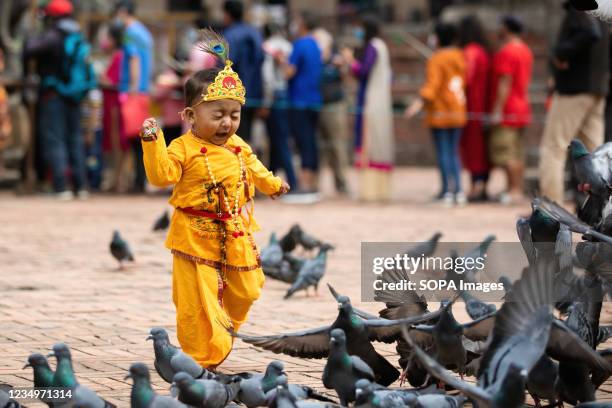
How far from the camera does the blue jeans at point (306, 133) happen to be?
53.0ft

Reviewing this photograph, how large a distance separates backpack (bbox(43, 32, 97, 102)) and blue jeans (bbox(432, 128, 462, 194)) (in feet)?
13.4

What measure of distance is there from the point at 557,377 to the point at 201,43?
2328 millimetres

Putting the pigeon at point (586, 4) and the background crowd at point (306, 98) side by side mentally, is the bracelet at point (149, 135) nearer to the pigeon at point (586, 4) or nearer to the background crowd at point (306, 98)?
the pigeon at point (586, 4)

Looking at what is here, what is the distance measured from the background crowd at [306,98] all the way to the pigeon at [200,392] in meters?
9.99

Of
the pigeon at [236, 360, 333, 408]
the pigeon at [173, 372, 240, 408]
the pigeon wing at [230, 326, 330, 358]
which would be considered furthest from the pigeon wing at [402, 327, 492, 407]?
the pigeon wing at [230, 326, 330, 358]

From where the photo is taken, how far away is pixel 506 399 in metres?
4.45

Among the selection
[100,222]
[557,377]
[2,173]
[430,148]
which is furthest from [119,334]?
[430,148]

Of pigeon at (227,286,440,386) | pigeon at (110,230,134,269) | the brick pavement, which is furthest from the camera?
pigeon at (110,230,134,269)

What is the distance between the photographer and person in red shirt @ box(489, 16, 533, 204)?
15.4 meters

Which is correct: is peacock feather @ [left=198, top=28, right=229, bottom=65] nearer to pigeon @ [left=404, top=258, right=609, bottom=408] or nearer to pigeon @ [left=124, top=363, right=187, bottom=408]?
pigeon @ [left=124, top=363, right=187, bottom=408]

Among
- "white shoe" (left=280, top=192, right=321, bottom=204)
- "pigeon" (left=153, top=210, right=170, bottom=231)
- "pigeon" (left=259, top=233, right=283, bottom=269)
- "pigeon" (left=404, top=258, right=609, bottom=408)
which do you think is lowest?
"white shoe" (left=280, top=192, right=321, bottom=204)

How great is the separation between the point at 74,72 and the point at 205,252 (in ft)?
31.8

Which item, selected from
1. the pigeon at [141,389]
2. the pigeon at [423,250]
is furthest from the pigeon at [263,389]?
the pigeon at [423,250]

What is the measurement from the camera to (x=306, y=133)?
16266 millimetres
